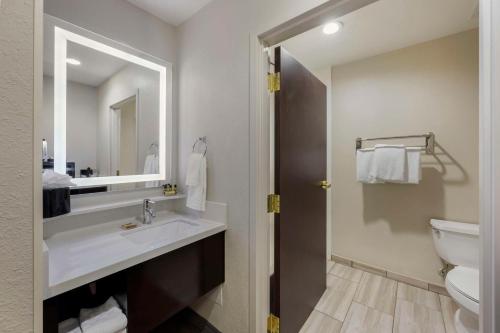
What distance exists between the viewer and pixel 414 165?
1918 millimetres

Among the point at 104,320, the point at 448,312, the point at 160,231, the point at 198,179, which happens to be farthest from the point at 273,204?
the point at 448,312

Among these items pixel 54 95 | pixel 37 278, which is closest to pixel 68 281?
pixel 37 278

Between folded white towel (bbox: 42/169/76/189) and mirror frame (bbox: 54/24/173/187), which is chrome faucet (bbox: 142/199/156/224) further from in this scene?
folded white towel (bbox: 42/169/76/189)

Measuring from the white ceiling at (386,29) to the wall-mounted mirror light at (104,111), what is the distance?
1.38 meters

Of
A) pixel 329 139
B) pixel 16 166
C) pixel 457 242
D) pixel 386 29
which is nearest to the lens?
pixel 16 166

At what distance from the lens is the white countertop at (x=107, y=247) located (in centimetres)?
83

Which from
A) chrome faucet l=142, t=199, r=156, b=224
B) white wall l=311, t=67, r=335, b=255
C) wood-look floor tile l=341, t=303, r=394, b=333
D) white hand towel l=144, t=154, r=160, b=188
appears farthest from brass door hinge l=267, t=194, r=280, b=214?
white wall l=311, t=67, r=335, b=255

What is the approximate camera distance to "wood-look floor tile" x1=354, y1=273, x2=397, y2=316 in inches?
70.1

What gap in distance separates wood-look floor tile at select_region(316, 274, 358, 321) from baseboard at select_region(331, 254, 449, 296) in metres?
0.32

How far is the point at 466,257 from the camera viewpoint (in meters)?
1.65

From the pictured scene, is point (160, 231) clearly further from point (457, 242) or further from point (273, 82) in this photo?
point (457, 242)

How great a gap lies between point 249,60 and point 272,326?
1659 mm

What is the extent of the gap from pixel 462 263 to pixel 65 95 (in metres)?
3.09

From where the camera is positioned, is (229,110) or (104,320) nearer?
(104,320)
